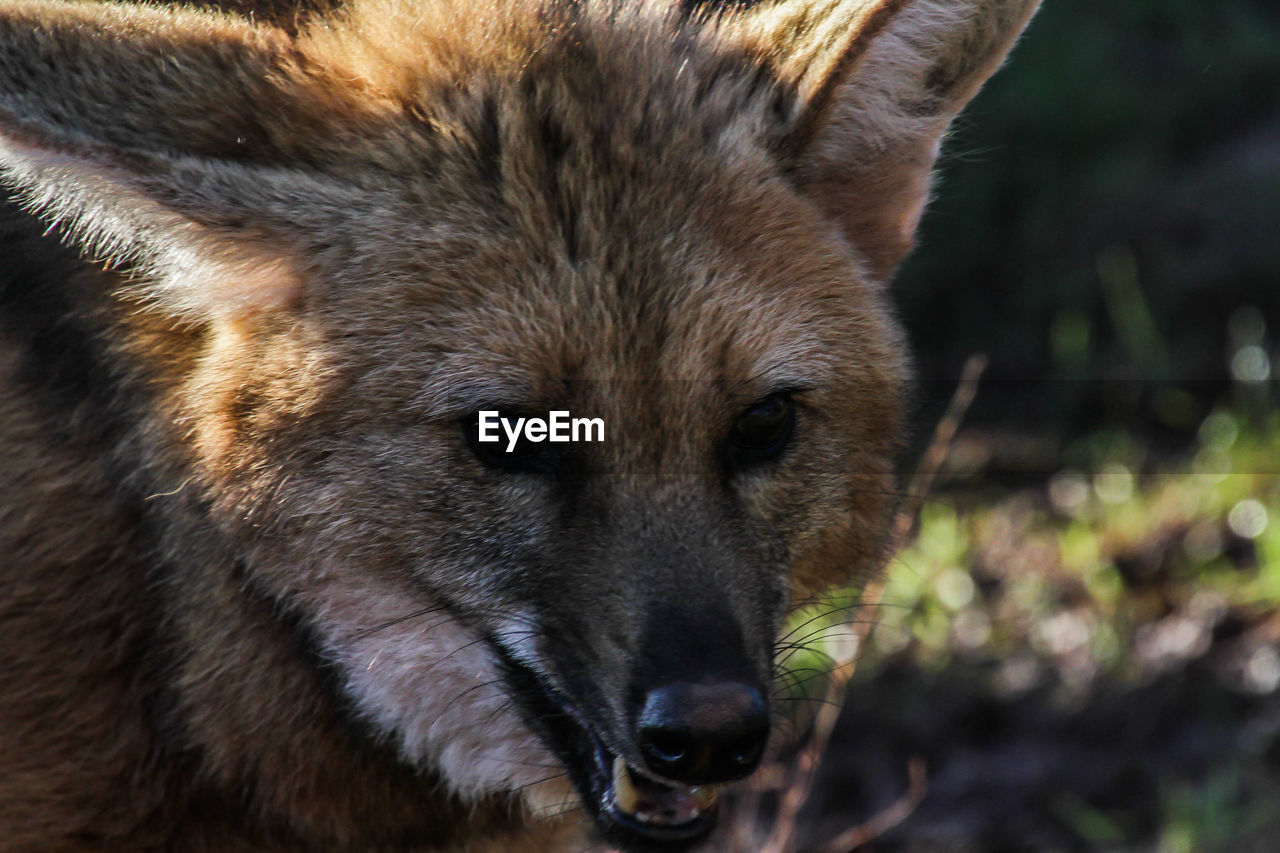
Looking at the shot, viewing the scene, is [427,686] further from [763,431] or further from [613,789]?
[763,431]

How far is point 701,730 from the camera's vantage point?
6.64ft

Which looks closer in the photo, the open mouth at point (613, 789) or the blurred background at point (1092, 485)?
the open mouth at point (613, 789)

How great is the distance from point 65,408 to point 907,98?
160cm

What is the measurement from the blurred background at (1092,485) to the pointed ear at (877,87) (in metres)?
0.55

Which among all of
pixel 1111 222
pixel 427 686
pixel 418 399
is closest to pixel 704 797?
pixel 427 686

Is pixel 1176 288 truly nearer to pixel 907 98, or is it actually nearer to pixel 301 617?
pixel 907 98

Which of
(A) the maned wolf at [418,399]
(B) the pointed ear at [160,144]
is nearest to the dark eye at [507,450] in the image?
(A) the maned wolf at [418,399]

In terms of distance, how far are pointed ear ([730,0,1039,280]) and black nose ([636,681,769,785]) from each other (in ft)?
3.26

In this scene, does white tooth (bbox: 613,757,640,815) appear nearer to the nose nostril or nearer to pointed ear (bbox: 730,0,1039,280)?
the nose nostril

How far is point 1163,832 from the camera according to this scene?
3.73 meters

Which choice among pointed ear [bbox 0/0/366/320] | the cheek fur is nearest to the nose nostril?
the cheek fur

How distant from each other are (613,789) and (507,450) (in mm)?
612

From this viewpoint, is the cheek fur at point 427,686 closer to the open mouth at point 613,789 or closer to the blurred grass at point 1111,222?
the open mouth at point 613,789

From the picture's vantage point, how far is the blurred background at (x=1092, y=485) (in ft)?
12.9
